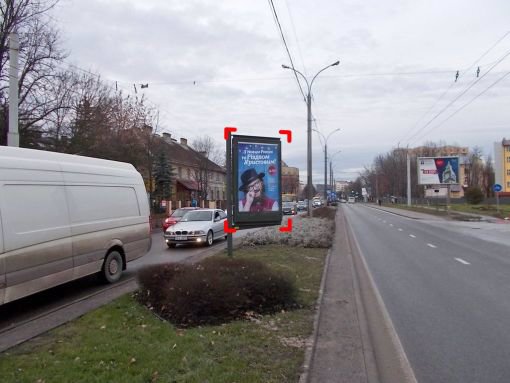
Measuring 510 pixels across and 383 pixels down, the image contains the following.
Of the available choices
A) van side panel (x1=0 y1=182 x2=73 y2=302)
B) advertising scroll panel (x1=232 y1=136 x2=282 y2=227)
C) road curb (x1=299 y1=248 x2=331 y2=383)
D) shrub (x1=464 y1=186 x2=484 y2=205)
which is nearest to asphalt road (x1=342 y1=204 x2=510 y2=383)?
road curb (x1=299 y1=248 x2=331 y2=383)

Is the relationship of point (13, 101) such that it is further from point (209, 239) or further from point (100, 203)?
point (209, 239)

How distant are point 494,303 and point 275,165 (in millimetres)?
5179

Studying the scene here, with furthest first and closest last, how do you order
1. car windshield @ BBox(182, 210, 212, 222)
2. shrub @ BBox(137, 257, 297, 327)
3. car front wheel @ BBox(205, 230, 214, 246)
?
1. car windshield @ BBox(182, 210, 212, 222)
2. car front wheel @ BBox(205, 230, 214, 246)
3. shrub @ BBox(137, 257, 297, 327)

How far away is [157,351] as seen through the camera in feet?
15.7

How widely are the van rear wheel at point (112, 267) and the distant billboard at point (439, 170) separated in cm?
5683

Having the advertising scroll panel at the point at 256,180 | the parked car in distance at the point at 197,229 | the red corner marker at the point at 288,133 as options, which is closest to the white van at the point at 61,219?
the advertising scroll panel at the point at 256,180

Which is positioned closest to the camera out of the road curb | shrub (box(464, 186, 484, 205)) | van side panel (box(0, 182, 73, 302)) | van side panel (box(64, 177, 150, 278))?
the road curb

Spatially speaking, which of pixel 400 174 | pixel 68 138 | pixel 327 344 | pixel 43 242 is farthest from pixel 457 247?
pixel 400 174

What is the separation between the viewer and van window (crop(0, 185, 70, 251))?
255 inches

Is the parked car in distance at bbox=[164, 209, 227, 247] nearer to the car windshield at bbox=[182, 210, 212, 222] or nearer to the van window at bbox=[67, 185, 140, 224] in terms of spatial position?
the car windshield at bbox=[182, 210, 212, 222]

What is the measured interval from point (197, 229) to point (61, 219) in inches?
372

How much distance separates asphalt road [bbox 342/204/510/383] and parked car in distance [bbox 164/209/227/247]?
19.0 feet

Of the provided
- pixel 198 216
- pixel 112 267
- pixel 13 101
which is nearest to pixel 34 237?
pixel 112 267

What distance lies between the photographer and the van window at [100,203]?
8173 mm
